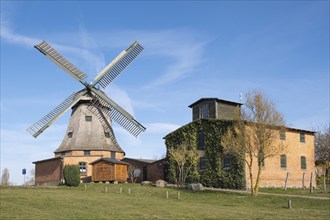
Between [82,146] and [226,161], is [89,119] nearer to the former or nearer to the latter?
[82,146]

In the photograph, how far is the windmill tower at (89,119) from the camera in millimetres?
45312

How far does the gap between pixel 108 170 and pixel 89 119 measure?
24.7ft

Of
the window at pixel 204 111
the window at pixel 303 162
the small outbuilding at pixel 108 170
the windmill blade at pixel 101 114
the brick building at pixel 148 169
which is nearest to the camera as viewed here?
the window at pixel 303 162

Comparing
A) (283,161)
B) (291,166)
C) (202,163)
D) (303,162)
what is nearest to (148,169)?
(202,163)

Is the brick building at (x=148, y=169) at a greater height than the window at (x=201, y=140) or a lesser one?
lesser

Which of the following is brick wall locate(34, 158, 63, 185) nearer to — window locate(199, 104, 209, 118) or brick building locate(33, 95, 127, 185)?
brick building locate(33, 95, 127, 185)

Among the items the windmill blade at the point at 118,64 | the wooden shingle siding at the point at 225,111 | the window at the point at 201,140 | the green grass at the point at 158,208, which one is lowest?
the green grass at the point at 158,208

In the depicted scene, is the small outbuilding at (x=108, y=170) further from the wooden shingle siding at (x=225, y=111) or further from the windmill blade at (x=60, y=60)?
the wooden shingle siding at (x=225, y=111)

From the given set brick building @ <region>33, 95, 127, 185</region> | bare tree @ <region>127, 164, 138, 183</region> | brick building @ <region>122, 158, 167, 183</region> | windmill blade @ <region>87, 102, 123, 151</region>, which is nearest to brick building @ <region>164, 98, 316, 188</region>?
brick building @ <region>122, 158, 167, 183</region>

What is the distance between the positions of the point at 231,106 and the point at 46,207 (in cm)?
2706

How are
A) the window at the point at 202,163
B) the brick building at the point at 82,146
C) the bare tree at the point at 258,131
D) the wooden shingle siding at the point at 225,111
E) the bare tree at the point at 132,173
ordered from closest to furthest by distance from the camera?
the bare tree at the point at 258,131
the window at the point at 202,163
the wooden shingle siding at the point at 225,111
the brick building at the point at 82,146
the bare tree at the point at 132,173

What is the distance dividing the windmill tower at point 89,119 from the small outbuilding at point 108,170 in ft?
7.22

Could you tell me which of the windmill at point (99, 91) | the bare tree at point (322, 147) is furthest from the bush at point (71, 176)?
the bare tree at point (322, 147)

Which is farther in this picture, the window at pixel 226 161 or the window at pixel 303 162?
the window at pixel 303 162
